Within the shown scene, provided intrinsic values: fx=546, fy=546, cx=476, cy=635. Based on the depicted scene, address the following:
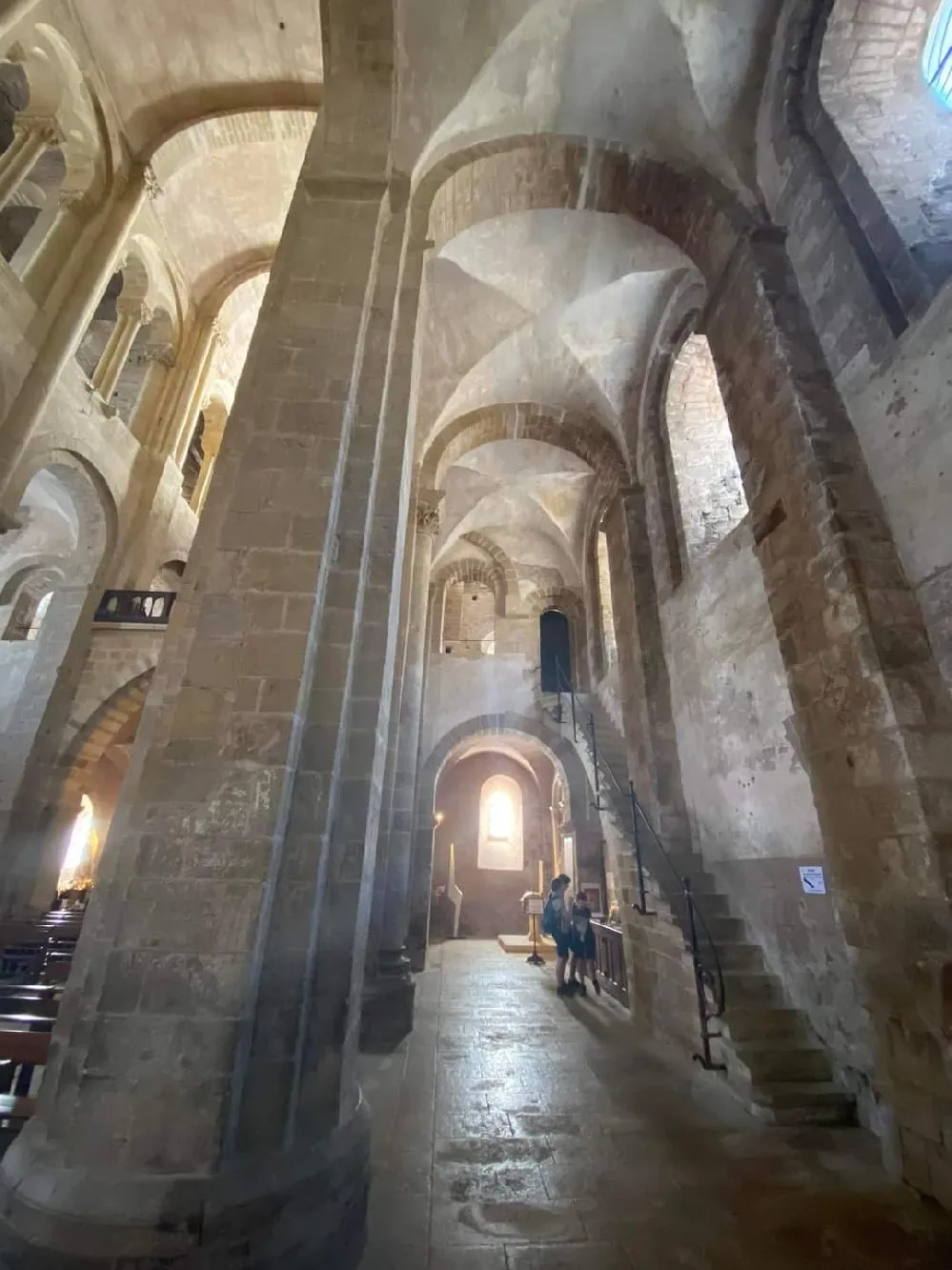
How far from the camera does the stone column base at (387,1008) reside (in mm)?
4770

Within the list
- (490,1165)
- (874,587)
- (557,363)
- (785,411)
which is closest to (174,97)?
(557,363)

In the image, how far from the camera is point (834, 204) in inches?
175

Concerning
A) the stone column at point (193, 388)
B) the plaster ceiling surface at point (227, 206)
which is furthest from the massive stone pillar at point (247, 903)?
the stone column at point (193, 388)

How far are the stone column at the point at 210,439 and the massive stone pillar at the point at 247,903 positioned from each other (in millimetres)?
10296

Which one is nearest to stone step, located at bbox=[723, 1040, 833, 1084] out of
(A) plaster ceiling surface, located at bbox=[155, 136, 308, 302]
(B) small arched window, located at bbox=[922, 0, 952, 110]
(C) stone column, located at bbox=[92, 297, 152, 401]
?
(B) small arched window, located at bbox=[922, 0, 952, 110]

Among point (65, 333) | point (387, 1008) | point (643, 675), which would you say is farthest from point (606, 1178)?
point (65, 333)

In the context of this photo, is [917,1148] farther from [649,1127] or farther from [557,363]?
[557,363]

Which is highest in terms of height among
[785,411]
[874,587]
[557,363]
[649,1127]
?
[557,363]

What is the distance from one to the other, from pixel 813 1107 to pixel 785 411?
488cm

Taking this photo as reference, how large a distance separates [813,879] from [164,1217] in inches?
176

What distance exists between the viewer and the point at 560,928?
286 inches

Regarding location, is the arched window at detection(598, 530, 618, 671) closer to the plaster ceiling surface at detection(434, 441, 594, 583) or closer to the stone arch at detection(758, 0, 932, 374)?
the plaster ceiling surface at detection(434, 441, 594, 583)

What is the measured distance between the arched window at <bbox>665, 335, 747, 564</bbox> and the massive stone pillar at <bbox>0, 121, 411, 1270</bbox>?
17.8 feet

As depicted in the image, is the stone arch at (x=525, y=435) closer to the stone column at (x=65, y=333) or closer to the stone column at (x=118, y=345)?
the stone column at (x=65, y=333)
